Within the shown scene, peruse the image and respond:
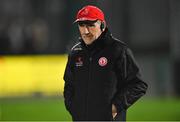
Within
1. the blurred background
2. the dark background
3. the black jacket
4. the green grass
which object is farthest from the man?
the dark background

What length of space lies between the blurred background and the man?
40.5 feet

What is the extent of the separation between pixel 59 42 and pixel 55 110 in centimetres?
308

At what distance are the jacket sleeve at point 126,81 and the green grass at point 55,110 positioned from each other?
828cm

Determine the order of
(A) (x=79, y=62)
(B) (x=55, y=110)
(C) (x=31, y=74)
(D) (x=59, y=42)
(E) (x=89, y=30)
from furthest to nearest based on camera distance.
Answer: (C) (x=31, y=74)
(D) (x=59, y=42)
(B) (x=55, y=110)
(A) (x=79, y=62)
(E) (x=89, y=30)

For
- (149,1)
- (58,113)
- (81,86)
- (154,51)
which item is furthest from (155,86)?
(81,86)

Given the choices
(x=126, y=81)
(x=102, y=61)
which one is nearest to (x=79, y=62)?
(x=102, y=61)

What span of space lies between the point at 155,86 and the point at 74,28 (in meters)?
2.68

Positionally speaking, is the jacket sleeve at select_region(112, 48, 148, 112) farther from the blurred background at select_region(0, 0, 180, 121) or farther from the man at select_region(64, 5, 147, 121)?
the blurred background at select_region(0, 0, 180, 121)

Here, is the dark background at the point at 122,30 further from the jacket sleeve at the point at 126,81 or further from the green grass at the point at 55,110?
the jacket sleeve at the point at 126,81

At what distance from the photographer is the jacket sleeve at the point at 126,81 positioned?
506 centimetres

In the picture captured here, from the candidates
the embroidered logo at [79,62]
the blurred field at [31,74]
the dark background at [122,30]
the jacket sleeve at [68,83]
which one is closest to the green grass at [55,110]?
the blurred field at [31,74]

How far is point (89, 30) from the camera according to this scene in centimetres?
504

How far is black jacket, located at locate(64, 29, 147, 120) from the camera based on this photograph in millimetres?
5062

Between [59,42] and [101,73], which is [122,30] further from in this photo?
[101,73]
